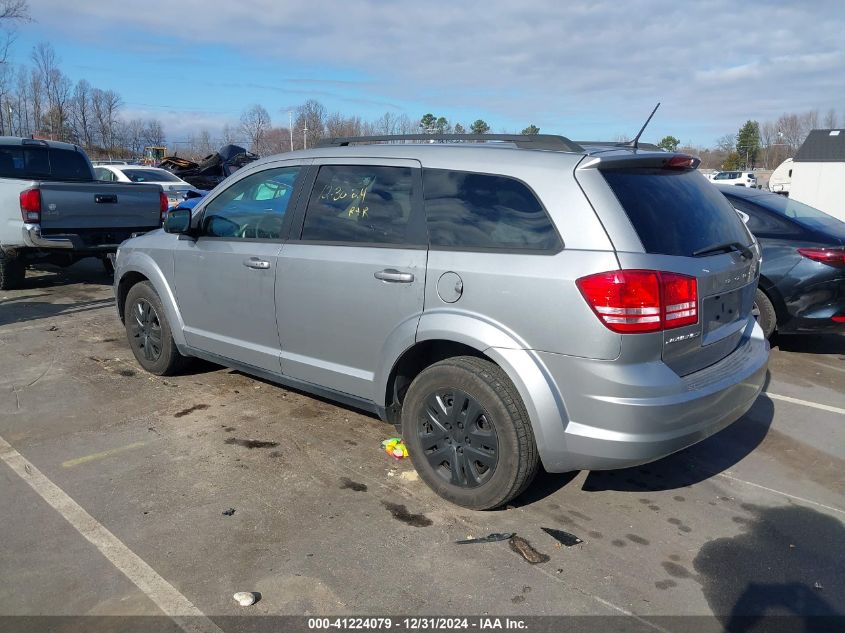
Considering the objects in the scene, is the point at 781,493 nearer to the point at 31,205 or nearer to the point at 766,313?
the point at 766,313

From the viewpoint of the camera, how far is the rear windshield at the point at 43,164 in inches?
375

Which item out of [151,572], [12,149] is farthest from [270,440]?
[12,149]

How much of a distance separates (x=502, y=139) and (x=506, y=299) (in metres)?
1.10

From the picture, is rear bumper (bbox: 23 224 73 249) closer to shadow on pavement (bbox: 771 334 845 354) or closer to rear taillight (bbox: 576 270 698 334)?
rear taillight (bbox: 576 270 698 334)

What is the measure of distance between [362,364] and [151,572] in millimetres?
1553

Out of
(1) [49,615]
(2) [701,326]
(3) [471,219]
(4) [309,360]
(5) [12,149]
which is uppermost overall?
(5) [12,149]

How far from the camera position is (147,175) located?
18.4 meters

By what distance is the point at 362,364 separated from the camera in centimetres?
397

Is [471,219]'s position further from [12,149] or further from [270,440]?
[12,149]

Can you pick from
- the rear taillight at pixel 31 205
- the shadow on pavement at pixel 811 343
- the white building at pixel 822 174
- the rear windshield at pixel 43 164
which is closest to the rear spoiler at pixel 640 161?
the shadow on pavement at pixel 811 343

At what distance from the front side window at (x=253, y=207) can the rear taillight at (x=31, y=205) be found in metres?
4.56

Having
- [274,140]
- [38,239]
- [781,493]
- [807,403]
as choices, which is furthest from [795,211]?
[274,140]

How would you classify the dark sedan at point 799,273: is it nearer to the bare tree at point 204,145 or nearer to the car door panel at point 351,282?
the car door panel at point 351,282

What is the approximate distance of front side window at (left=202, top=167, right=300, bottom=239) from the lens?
4.47 m
